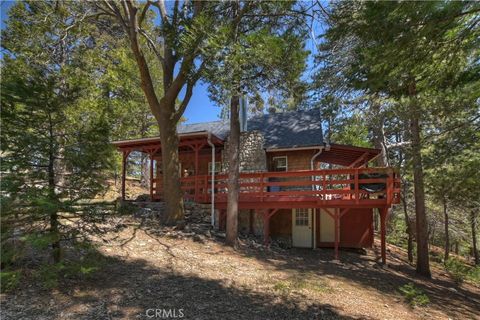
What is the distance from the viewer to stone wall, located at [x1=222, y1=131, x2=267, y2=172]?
12859mm

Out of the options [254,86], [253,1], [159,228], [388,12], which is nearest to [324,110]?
[254,86]

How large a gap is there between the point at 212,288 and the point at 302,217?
7520mm

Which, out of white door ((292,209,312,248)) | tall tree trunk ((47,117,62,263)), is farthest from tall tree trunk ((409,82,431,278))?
tall tree trunk ((47,117,62,263))

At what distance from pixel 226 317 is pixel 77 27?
1075 cm

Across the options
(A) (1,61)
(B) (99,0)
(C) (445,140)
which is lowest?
(C) (445,140)

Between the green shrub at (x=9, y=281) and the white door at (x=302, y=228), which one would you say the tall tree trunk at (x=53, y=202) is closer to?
the green shrub at (x=9, y=281)

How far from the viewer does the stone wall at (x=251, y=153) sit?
42.2 feet

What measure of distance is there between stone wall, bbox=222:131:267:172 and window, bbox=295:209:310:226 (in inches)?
88.0

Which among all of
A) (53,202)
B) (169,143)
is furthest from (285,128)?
(53,202)

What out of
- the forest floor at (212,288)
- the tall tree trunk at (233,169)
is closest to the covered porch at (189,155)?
the tall tree trunk at (233,169)

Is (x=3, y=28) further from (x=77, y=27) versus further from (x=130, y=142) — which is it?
(x=130, y=142)

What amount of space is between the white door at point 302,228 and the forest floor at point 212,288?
251 cm

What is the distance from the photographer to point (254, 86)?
8891 millimetres

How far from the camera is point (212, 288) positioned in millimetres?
5770
